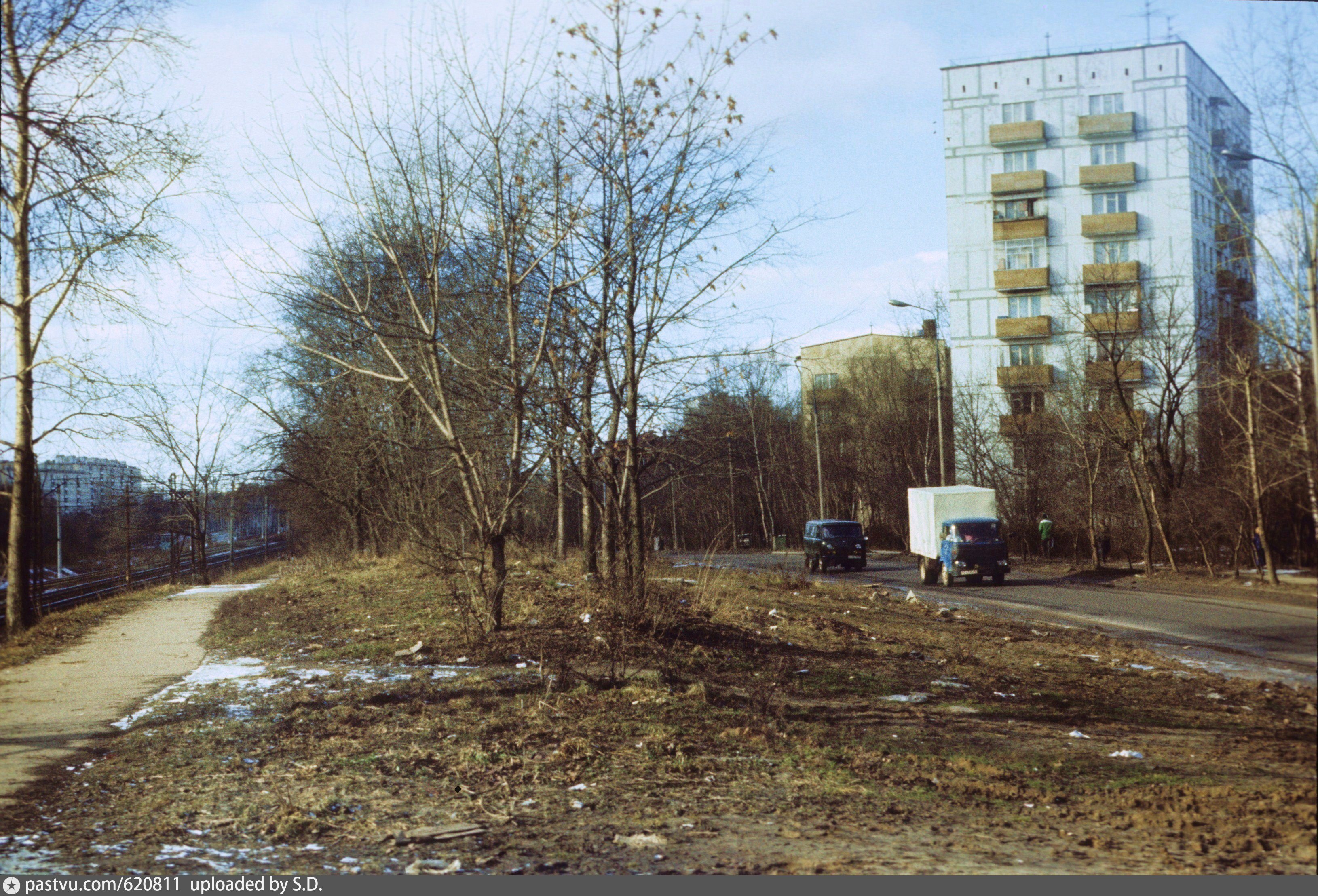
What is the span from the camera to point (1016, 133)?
42.9m

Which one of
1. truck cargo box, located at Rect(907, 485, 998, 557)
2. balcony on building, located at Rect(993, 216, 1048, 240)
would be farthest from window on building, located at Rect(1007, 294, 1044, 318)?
truck cargo box, located at Rect(907, 485, 998, 557)

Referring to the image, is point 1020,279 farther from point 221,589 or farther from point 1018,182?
point 221,589

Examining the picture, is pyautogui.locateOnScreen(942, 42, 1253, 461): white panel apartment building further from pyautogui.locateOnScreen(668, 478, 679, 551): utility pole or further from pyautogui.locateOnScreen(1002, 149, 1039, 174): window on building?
pyautogui.locateOnScreen(668, 478, 679, 551): utility pole

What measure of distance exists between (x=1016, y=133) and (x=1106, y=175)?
4.37 meters

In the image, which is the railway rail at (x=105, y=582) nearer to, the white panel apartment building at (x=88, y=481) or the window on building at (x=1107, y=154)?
the white panel apartment building at (x=88, y=481)

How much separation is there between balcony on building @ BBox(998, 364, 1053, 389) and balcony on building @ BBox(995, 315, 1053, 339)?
1.27 meters

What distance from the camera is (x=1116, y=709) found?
884 centimetres

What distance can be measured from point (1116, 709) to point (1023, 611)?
39.1 feet

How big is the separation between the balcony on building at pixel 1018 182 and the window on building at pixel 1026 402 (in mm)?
8304

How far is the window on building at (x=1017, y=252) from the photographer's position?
40719mm

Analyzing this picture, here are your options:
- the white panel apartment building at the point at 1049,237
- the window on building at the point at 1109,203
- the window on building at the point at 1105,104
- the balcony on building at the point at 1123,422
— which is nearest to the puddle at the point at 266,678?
the balcony on building at the point at 1123,422

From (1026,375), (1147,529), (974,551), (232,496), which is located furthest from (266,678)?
(1026,375)

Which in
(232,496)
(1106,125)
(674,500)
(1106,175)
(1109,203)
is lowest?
(674,500)

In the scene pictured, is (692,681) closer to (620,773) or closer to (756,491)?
(620,773)
